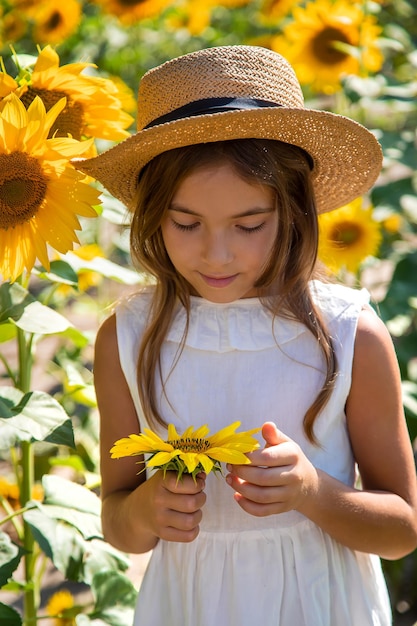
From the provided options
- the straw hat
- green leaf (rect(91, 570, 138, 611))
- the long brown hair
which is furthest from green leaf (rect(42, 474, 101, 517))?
the straw hat

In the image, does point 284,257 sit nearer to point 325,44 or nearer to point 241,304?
point 241,304

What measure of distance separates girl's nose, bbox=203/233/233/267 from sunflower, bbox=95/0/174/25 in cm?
180

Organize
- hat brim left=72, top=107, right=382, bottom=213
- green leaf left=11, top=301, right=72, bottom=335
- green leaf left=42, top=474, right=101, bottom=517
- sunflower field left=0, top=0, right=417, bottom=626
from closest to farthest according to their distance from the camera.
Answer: hat brim left=72, top=107, right=382, bottom=213, sunflower field left=0, top=0, right=417, bottom=626, green leaf left=11, top=301, right=72, bottom=335, green leaf left=42, top=474, right=101, bottom=517

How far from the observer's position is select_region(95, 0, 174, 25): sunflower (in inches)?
110

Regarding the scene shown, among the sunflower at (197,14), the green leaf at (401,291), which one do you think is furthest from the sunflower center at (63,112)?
the sunflower at (197,14)

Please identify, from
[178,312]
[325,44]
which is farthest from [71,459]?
[325,44]

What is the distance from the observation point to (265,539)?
50.6 inches

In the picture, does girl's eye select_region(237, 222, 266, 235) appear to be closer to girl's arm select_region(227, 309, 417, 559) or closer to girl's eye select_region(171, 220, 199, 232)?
girl's eye select_region(171, 220, 199, 232)

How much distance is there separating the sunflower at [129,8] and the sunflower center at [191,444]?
1.98 metres

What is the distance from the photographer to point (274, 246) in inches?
49.6

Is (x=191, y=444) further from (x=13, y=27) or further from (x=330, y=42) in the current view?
(x=13, y=27)

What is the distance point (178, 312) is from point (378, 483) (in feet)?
1.20

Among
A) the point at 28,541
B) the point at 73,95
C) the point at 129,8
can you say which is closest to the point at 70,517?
the point at 28,541

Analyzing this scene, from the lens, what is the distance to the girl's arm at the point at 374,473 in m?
1.22
